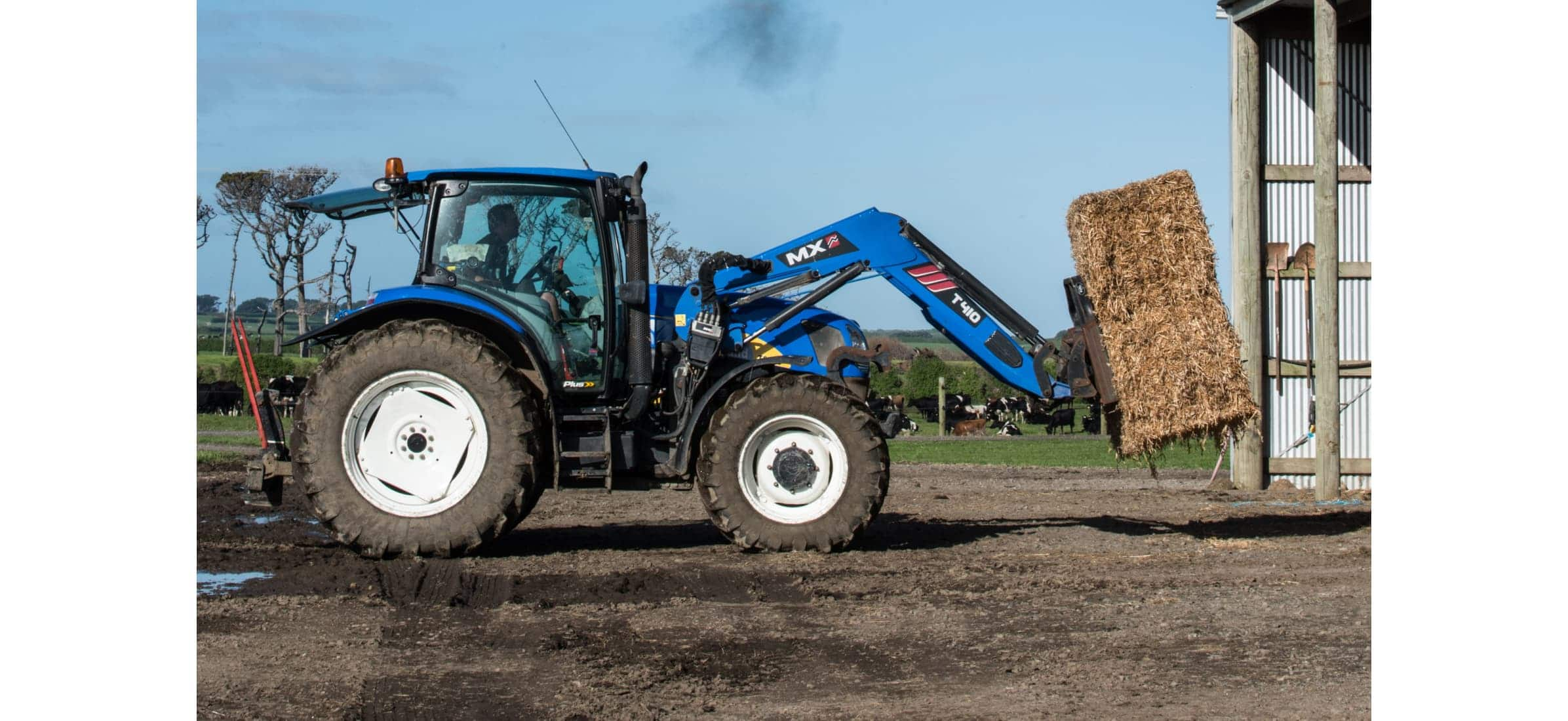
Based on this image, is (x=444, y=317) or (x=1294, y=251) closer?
(x=444, y=317)

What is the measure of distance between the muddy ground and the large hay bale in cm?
94

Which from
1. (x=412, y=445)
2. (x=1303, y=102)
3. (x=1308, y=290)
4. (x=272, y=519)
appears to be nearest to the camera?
(x=412, y=445)

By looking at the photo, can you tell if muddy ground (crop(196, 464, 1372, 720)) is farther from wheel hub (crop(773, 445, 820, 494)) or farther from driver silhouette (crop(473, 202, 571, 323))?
driver silhouette (crop(473, 202, 571, 323))

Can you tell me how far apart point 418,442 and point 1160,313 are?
4.83m

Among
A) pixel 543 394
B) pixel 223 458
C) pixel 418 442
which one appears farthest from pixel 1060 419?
pixel 418 442

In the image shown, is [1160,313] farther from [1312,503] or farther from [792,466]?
[1312,503]

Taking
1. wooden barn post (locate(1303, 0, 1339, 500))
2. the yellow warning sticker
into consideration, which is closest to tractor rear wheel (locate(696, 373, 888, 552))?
the yellow warning sticker

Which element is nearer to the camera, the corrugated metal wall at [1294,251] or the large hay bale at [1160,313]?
the large hay bale at [1160,313]

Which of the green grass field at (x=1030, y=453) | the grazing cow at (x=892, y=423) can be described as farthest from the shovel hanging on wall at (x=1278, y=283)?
the grazing cow at (x=892, y=423)

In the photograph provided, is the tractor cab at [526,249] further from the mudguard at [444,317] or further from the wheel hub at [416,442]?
the wheel hub at [416,442]

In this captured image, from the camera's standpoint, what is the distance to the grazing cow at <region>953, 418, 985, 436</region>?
30359mm

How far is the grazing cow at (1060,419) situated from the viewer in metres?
31.1

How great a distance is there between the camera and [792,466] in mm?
9000

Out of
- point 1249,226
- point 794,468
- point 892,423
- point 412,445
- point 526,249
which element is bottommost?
point 794,468
